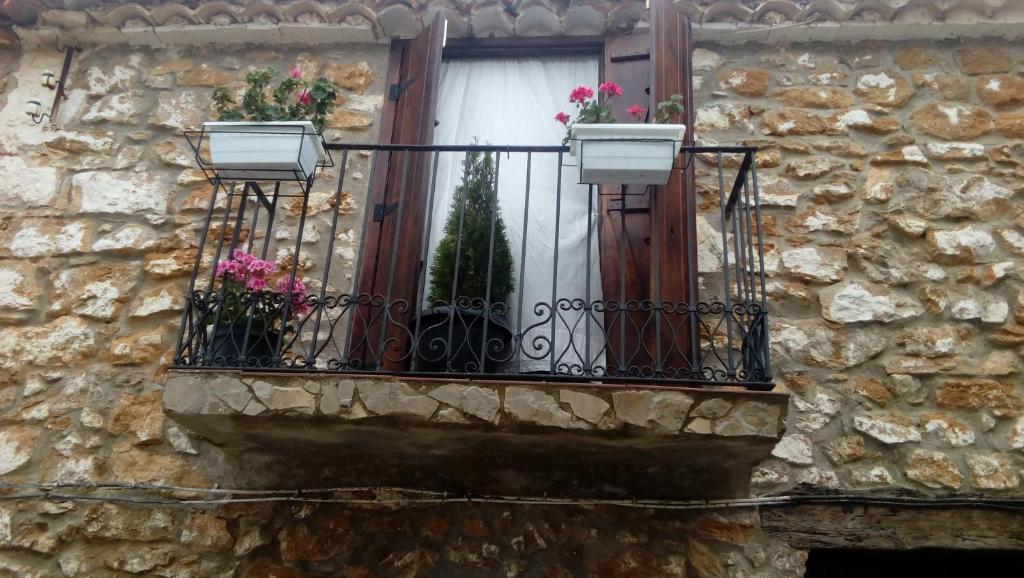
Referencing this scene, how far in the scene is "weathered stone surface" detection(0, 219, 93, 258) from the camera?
430 cm

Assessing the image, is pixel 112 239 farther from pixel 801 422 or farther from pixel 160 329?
pixel 801 422

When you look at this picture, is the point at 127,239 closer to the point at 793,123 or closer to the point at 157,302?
the point at 157,302

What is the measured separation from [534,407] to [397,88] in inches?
91.9

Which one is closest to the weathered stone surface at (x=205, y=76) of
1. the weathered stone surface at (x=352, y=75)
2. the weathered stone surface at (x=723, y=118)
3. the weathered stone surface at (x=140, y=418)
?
the weathered stone surface at (x=352, y=75)

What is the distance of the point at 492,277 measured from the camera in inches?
150

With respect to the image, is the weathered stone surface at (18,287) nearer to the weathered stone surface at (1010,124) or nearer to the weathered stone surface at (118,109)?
the weathered stone surface at (118,109)

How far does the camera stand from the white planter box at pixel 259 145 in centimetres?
356

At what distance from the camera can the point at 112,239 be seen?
4312mm

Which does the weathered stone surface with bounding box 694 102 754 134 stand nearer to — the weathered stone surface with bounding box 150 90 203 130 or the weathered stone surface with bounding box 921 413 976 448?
the weathered stone surface with bounding box 921 413 976 448

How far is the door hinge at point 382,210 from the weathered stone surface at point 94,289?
4.26ft

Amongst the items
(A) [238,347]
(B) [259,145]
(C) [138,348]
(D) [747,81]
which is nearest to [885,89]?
(D) [747,81]

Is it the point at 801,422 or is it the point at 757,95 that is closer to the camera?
the point at 801,422

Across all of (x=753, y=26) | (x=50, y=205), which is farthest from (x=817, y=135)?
(x=50, y=205)

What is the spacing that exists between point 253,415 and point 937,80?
12.8 ft
